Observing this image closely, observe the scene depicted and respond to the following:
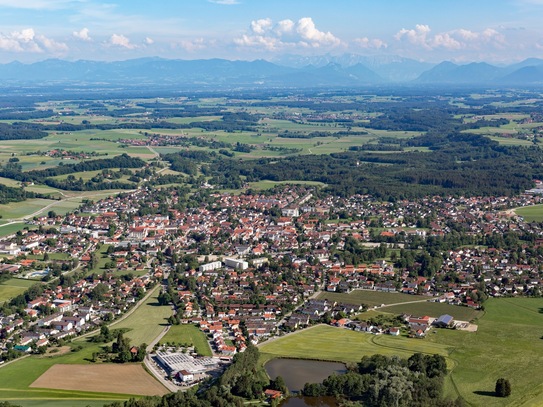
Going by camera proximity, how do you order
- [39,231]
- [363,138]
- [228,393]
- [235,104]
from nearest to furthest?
[228,393] → [39,231] → [363,138] → [235,104]

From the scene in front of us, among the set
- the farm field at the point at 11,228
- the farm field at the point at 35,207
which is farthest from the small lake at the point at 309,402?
the farm field at the point at 35,207

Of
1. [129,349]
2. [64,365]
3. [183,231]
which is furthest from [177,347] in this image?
[183,231]

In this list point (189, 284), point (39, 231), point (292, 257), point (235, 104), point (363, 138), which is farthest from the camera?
point (235, 104)

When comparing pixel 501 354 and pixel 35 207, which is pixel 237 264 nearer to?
pixel 501 354

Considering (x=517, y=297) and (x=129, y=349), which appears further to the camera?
(x=517, y=297)

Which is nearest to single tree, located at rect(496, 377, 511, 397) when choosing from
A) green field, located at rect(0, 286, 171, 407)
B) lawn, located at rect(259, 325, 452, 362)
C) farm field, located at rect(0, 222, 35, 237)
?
lawn, located at rect(259, 325, 452, 362)

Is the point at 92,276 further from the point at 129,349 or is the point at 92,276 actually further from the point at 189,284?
the point at 129,349
